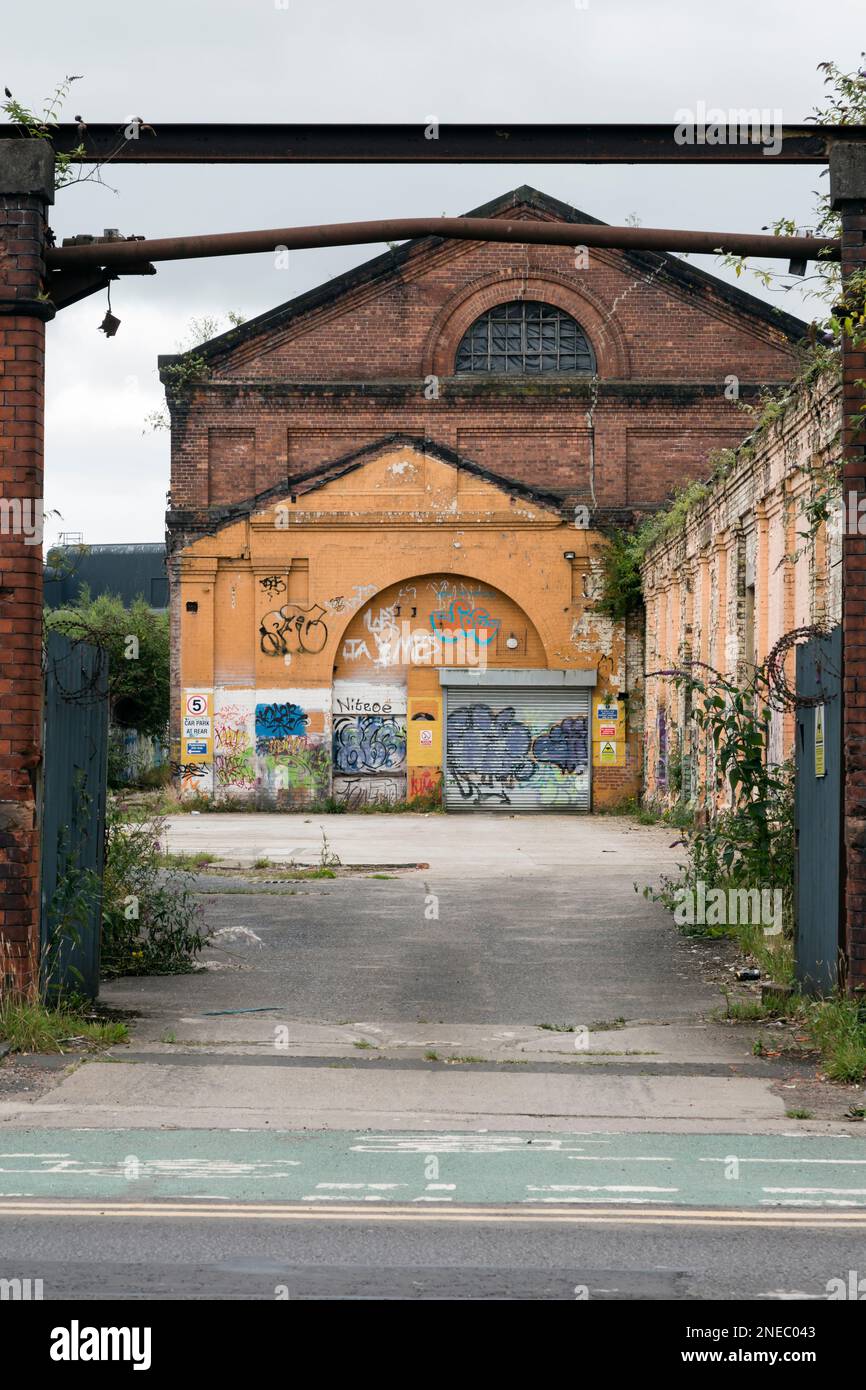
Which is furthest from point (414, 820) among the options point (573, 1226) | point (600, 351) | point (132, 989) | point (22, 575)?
point (573, 1226)

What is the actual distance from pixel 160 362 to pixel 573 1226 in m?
32.8

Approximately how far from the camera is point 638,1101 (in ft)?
27.8

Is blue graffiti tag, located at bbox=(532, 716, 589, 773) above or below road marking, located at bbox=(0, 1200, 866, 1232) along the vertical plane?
above

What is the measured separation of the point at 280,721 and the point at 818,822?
87.0 ft

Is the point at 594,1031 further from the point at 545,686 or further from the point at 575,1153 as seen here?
the point at 545,686

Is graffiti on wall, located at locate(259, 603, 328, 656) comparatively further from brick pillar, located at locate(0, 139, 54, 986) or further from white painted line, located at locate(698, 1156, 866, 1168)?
white painted line, located at locate(698, 1156, 866, 1168)

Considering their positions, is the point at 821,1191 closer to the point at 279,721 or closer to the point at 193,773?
the point at 279,721

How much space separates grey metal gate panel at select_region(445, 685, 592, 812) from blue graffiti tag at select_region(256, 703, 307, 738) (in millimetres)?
3259

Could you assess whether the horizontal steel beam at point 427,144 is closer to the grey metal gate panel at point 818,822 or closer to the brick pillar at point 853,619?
the brick pillar at point 853,619

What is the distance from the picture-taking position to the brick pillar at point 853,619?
9.45m

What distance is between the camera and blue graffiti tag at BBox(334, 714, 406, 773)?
36281 mm

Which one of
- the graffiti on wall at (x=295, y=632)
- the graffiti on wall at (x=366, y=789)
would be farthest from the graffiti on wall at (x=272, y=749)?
the graffiti on wall at (x=295, y=632)
